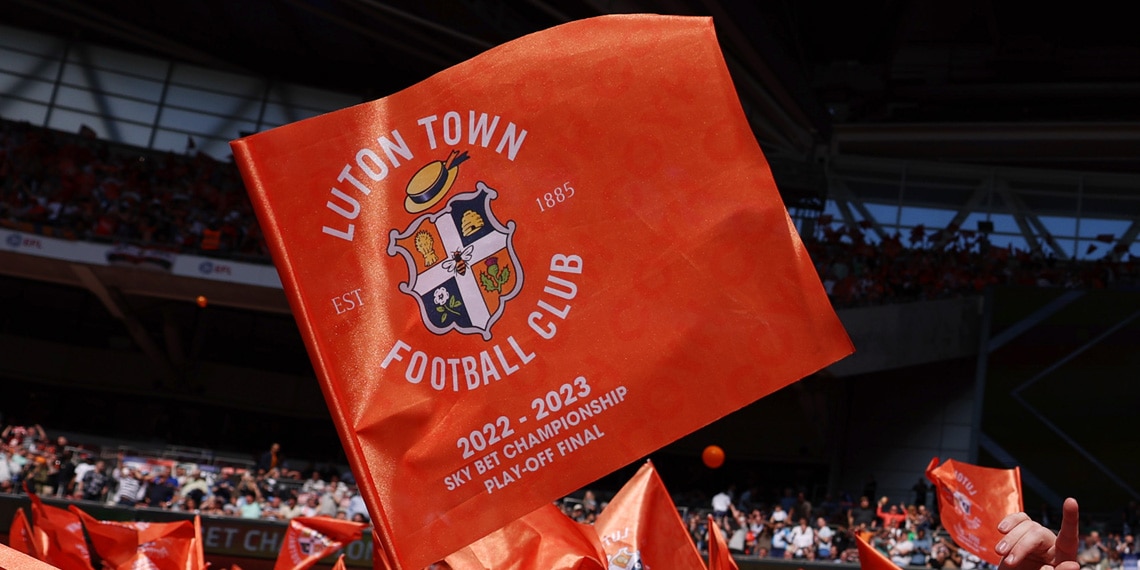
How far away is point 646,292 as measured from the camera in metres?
3.70

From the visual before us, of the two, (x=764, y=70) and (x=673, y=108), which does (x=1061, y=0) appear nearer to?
(x=764, y=70)

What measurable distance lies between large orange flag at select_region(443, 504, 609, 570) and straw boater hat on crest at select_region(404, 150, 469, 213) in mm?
2556

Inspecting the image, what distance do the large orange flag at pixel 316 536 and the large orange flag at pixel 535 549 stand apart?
314 cm

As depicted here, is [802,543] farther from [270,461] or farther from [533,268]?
[533,268]

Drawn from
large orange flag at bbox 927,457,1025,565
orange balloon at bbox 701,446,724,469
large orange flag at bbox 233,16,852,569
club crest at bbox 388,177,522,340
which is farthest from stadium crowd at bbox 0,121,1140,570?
club crest at bbox 388,177,522,340

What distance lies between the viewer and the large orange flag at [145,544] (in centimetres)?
817

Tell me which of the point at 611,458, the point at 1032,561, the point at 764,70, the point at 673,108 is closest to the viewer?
the point at 1032,561

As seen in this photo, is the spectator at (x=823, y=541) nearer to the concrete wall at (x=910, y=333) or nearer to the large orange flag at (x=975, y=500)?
the large orange flag at (x=975, y=500)

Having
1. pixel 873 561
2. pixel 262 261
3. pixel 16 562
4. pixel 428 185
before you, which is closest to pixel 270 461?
pixel 262 261

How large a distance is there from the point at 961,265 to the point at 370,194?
2527cm

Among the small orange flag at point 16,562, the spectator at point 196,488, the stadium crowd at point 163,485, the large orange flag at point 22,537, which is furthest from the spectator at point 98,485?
the small orange flag at point 16,562

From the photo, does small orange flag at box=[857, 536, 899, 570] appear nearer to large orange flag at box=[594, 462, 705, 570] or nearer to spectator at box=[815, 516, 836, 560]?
large orange flag at box=[594, 462, 705, 570]

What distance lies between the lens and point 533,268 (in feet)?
12.2

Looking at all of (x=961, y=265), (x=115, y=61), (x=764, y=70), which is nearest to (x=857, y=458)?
(x=961, y=265)
